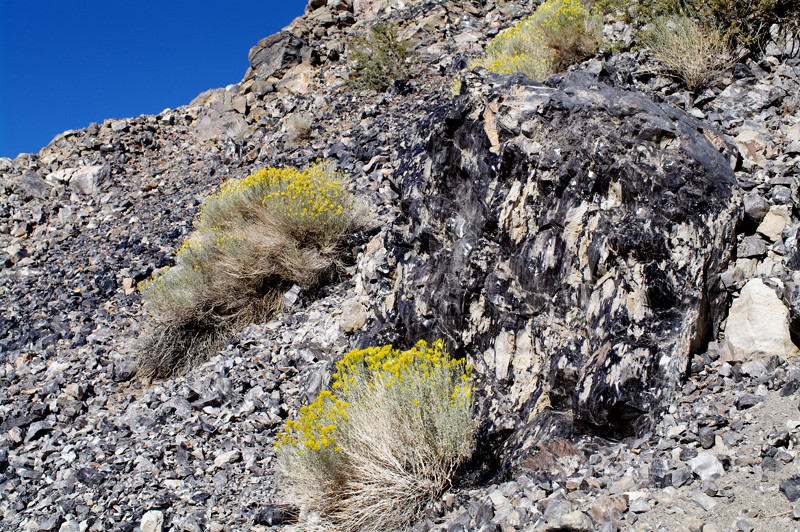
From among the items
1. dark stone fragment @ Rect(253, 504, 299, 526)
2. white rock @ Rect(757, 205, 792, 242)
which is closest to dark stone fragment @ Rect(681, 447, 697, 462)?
white rock @ Rect(757, 205, 792, 242)

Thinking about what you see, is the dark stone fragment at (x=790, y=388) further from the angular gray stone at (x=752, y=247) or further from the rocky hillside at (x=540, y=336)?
the angular gray stone at (x=752, y=247)

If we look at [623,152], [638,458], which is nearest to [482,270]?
[623,152]

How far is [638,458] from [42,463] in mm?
5090

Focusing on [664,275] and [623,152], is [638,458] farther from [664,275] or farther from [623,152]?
[623,152]

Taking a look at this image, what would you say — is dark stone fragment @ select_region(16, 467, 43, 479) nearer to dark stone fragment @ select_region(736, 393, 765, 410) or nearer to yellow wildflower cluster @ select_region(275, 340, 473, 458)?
yellow wildflower cluster @ select_region(275, 340, 473, 458)

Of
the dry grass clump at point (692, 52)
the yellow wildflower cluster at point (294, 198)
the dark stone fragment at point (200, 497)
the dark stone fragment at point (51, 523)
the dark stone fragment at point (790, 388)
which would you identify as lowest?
the dark stone fragment at point (790, 388)

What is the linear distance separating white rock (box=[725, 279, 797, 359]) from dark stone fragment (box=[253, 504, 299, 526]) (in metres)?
3.07

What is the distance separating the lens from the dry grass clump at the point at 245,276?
641 cm

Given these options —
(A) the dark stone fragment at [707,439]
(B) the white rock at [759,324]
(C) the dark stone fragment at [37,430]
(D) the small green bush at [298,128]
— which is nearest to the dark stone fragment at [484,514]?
(A) the dark stone fragment at [707,439]

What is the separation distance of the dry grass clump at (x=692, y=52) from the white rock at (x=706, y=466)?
13.9 feet

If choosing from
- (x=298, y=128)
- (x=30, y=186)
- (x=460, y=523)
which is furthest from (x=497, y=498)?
(x=30, y=186)

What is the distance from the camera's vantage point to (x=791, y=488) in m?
2.04

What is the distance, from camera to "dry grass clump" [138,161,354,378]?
641 cm

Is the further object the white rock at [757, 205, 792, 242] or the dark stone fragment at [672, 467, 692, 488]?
the white rock at [757, 205, 792, 242]
